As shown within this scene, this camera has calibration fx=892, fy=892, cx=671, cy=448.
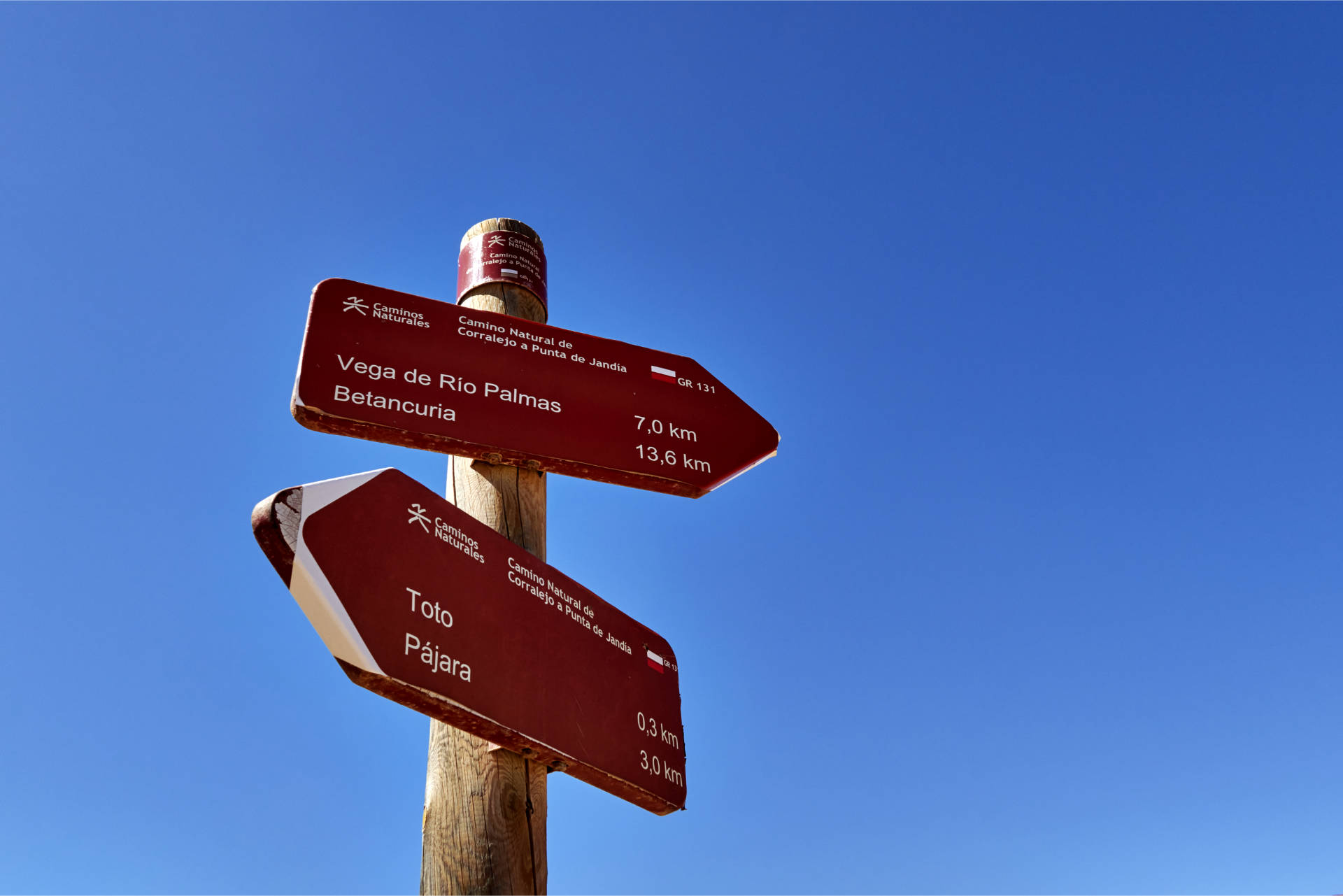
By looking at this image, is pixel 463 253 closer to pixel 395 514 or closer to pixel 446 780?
pixel 395 514

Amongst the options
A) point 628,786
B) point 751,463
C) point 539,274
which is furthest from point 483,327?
point 628,786

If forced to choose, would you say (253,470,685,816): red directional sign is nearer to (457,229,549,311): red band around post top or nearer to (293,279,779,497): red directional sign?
(293,279,779,497): red directional sign

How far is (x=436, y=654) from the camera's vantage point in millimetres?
1948

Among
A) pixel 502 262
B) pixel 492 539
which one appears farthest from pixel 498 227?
pixel 492 539

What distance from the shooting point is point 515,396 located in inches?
112

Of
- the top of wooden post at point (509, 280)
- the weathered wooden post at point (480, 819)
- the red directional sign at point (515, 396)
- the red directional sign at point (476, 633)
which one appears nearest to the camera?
the red directional sign at point (476, 633)

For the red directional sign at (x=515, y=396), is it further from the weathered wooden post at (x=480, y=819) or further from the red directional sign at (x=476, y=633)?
the weathered wooden post at (x=480, y=819)

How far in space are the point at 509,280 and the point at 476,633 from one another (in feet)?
5.66

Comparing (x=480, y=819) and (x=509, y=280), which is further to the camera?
(x=509, y=280)

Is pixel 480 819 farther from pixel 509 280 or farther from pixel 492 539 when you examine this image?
pixel 509 280

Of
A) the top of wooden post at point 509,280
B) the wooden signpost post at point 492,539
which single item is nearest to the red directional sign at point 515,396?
the wooden signpost post at point 492,539

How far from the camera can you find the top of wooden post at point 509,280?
A: 3389 millimetres

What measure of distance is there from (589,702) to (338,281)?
1505 mm

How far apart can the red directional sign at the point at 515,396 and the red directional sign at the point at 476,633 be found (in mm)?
486
